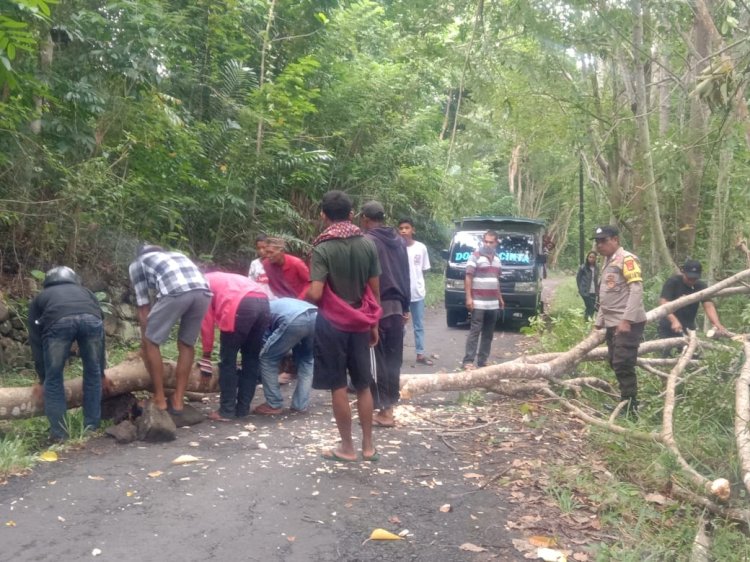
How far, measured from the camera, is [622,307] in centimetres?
723

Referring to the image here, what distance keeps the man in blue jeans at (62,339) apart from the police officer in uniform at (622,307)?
457 centimetres

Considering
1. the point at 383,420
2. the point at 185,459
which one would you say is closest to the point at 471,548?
the point at 185,459

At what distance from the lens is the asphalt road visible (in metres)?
4.15

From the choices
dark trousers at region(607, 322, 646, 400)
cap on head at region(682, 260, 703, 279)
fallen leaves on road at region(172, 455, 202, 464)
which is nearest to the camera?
fallen leaves on road at region(172, 455, 202, 464)

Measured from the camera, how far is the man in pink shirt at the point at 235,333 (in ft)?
21.8

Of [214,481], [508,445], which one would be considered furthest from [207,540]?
[508,445]

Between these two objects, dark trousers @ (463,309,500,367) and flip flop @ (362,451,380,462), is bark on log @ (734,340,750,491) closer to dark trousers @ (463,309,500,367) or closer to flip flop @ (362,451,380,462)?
flip flop @ (362,451,380,462)

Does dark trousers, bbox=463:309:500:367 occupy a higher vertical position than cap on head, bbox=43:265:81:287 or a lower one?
lower

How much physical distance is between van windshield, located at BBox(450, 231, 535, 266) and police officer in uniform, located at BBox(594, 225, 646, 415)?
7469 millimetres

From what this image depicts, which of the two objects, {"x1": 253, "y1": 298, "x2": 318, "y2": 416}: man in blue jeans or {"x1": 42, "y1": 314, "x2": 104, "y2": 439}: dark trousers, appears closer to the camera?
{"x1": 42, "y1": 314, "x2": 104, "y2": 439}: dark trousers

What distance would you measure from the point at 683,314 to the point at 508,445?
4168 mm

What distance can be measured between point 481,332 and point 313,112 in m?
6.14

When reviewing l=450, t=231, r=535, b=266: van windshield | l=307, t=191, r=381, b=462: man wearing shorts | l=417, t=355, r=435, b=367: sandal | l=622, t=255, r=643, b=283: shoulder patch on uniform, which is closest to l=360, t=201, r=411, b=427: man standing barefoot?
l=307, t=191, r=381, b=462: man wearing shorts

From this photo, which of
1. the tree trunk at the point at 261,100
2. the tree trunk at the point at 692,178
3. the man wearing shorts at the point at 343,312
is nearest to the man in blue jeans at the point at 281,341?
the man wearing shorts at the point at 343,312
